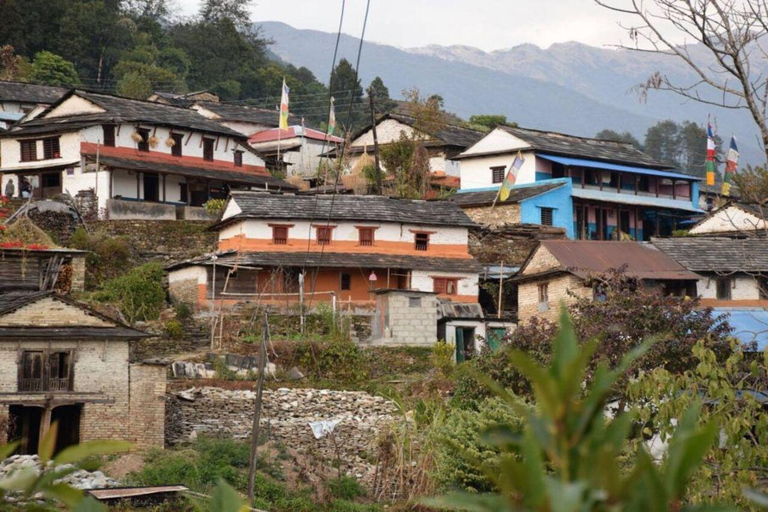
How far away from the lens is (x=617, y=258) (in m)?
40.4

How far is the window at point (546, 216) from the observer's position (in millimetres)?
51688

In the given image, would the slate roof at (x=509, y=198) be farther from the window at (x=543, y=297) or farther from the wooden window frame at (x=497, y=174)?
the window at (x=543, y=297)

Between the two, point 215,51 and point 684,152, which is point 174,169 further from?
point 684,152

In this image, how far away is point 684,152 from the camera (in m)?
127

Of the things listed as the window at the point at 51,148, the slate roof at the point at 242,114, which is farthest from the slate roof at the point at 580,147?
the window at the point at 51,148

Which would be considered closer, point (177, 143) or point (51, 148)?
point (51, 148)

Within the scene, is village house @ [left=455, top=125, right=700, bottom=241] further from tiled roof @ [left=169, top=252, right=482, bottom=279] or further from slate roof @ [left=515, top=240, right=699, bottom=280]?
slate roof @ [left=515, top=240, right=699, bottom=280]

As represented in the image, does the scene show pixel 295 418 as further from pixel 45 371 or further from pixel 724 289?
pixel 724 289

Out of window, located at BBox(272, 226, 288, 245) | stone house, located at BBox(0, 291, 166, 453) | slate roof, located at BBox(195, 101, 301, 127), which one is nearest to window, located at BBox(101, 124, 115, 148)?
window, located at BBox(272, 226, 288, 245)

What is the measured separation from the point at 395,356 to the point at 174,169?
18024 mm

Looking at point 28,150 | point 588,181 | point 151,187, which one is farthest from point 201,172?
point 588,181

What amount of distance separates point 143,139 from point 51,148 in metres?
3.79

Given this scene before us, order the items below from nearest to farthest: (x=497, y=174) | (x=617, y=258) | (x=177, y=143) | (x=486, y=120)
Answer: (x=617, y=258)
(x=177, y=143)
(x=497, y=174)
(x=486, y=120)

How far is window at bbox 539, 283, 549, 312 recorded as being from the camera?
132ft
